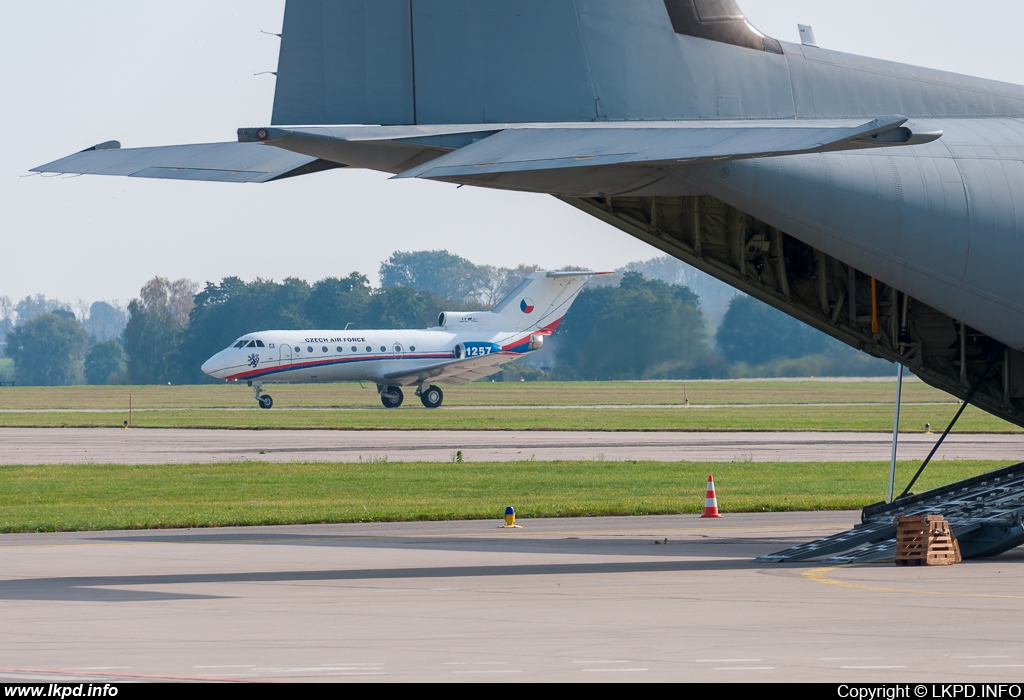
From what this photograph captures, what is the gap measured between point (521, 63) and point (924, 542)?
792 cm

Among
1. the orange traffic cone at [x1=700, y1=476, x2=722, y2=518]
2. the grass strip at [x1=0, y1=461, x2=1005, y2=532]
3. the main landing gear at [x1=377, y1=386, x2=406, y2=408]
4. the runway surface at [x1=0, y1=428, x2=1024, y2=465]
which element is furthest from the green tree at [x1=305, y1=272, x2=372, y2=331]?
the orange traffic cone at [x1=700, y1=476, x2=722, y2=518]

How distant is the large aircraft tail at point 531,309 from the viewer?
6775cm

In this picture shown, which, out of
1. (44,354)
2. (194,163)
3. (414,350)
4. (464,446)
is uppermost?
(44,354)

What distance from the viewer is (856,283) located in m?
18.7

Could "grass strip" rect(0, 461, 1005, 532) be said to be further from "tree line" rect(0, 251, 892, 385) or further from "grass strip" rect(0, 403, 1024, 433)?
"tree line" rect(0, 251, 892, 385)

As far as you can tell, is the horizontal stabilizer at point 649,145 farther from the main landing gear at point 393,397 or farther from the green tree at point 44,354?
the green tree at point 44,354

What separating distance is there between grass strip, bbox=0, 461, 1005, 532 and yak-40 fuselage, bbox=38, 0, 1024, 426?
21.9 feet

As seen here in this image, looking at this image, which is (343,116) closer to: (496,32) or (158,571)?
(496,32)

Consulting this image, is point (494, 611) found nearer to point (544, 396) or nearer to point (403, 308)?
point (544, 396)

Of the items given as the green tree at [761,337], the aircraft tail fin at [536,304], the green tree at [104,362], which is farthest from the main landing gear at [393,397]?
the green tree at [104,362]

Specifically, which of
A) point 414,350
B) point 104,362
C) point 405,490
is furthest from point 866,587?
point 104,362

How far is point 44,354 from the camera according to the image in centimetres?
17038

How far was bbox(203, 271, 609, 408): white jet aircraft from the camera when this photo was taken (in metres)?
63.5
